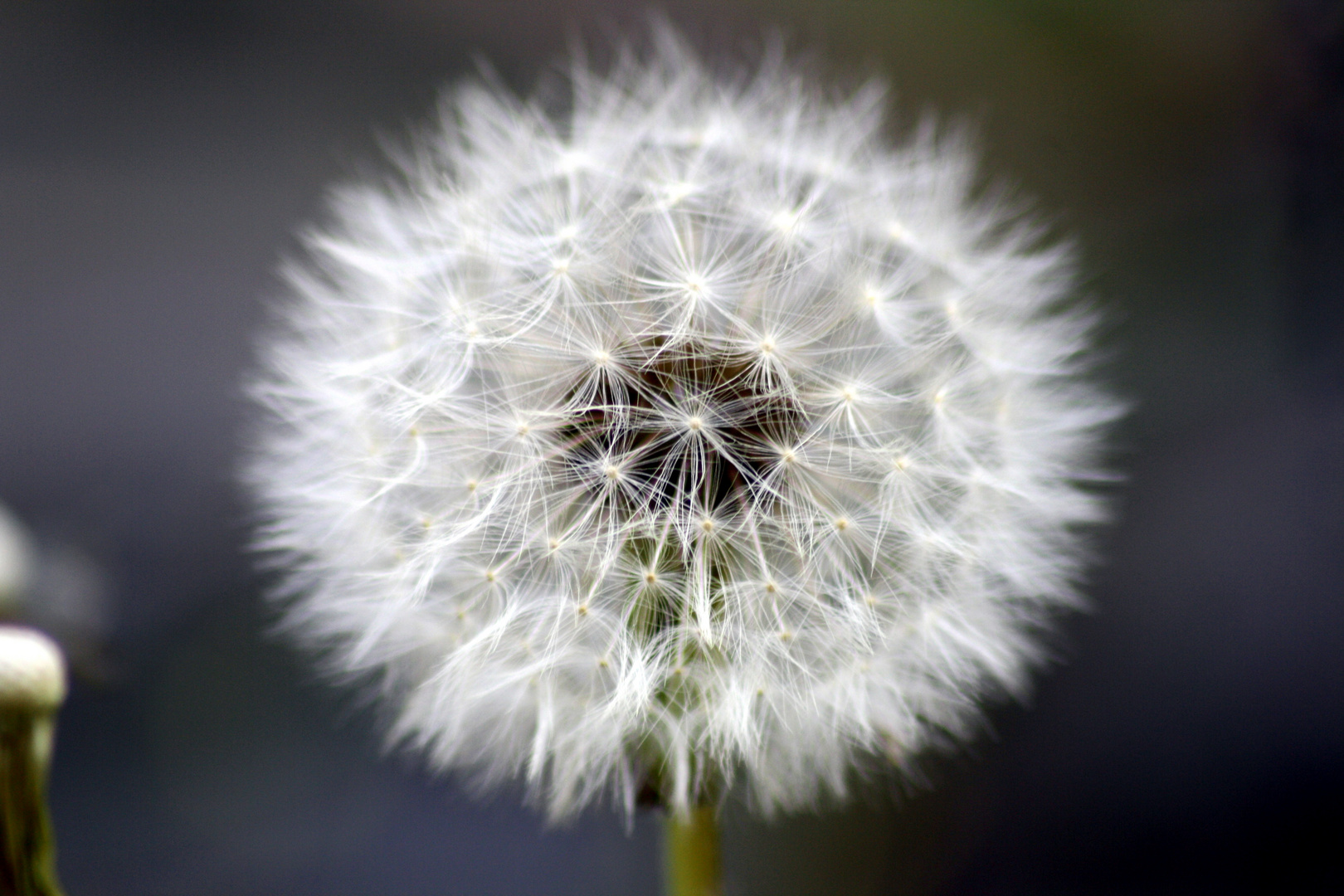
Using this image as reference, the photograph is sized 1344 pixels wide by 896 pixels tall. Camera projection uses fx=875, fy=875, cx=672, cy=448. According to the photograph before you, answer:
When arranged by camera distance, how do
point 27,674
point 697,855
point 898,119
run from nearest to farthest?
point 27,674
point 697,855
point 898,119

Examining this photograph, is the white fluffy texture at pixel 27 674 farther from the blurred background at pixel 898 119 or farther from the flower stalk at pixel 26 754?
the blurred background at pixel 898 119

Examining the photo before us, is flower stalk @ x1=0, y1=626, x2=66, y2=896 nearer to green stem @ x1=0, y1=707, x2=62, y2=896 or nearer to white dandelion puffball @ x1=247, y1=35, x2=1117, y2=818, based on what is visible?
green stem @ x1=0, y1=707, x2=62, y2=896

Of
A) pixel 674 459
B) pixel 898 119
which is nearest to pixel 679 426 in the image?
pixel 674 459

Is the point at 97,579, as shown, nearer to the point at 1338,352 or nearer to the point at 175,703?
the point at 175,703

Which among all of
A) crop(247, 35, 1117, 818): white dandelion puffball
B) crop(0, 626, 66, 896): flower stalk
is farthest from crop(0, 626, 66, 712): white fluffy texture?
crop(247, 35, 1117, 818): white dandelion puffball

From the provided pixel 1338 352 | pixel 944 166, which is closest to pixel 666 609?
pixel 944 166

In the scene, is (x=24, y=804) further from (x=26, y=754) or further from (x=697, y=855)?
(x=697, y=855)
